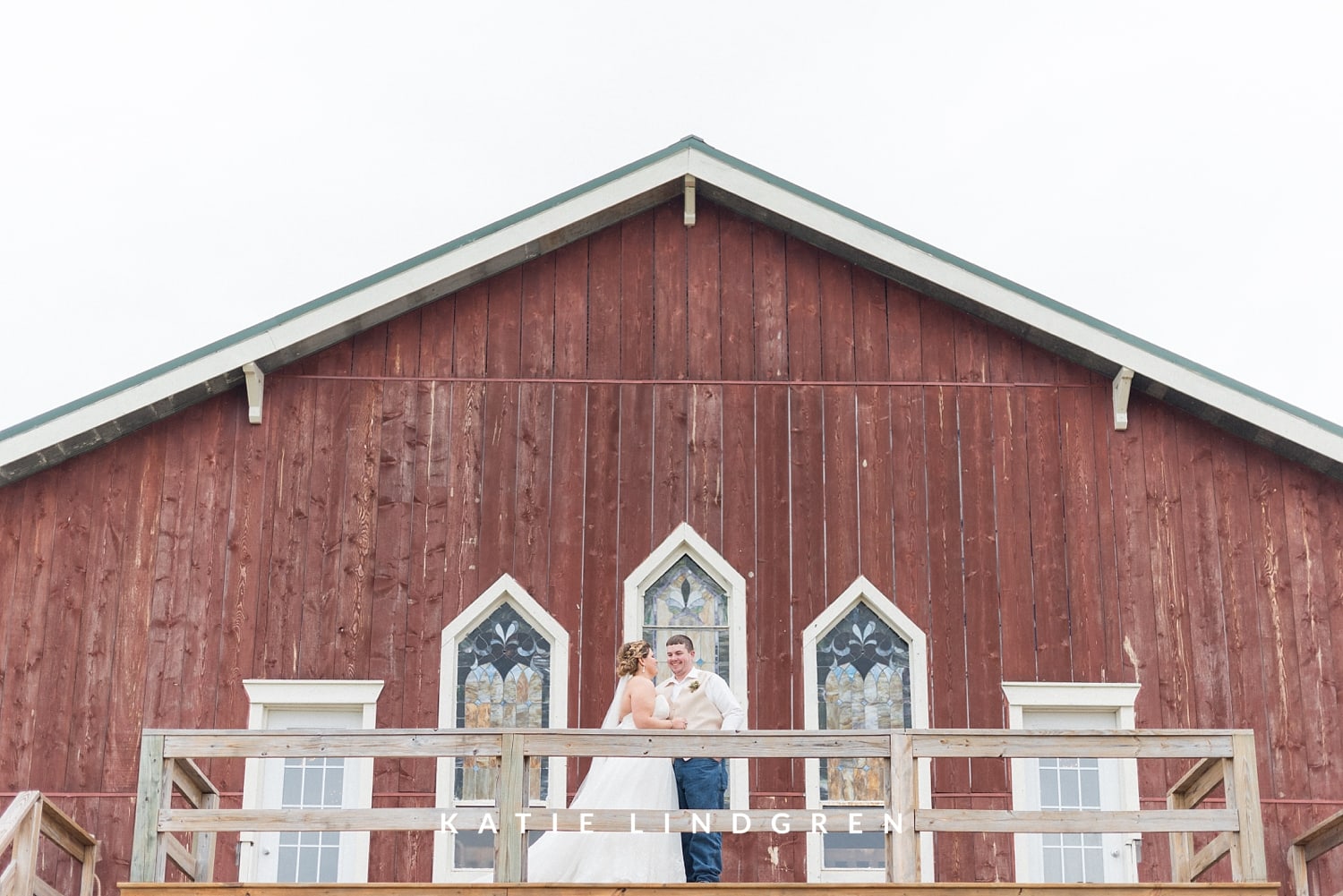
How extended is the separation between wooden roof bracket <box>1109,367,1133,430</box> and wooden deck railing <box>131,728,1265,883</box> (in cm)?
398

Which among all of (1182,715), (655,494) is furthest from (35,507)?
(1182,715)

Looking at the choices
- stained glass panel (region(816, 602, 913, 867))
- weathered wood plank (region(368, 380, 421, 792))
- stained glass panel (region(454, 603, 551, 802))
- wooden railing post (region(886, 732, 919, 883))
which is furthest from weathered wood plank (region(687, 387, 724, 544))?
wooden railing post (region(886, 732, 919, 883))

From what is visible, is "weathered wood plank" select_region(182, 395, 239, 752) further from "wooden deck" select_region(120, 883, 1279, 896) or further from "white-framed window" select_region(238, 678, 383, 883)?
"wooden deck" select_region(120, 883, 1279, 896)

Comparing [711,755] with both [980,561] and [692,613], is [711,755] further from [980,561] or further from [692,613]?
[980,561]

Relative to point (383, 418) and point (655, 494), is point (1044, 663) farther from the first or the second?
point (383, 418)

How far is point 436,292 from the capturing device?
14273 millimetres

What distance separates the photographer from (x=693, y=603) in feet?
45.2

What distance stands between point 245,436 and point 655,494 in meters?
3.26

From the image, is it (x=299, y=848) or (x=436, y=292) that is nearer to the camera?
(x=299, y=848)

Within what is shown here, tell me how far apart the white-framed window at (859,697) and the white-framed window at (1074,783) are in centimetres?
72

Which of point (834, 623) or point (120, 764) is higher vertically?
point (834, 623)

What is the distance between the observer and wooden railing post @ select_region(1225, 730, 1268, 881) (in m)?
10.2

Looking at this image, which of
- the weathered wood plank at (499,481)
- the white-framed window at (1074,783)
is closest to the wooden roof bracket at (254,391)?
the weathered wood plank at (499,481)

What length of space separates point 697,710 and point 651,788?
555mm
